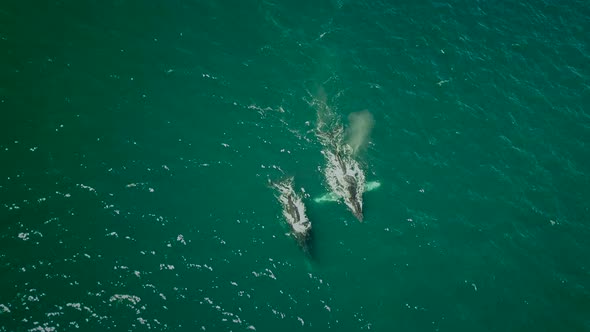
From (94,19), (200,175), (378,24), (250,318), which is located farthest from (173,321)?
(378,24)

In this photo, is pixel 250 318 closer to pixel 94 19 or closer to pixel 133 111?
pixel 133 111

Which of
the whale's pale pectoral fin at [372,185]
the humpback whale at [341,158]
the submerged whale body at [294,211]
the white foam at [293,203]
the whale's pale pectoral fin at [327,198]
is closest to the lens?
the submerged whale body at [294,211]

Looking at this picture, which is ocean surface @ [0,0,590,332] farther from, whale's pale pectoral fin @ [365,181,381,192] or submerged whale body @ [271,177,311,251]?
submerged whale body @ [271,177,311,251]

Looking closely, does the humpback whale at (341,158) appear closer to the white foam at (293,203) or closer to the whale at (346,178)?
the whale at (346,178)

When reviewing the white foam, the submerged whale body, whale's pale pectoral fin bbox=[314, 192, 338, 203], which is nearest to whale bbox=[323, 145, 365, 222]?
whale's pale pectoral fin bbox=[314, 192, 338, 203]

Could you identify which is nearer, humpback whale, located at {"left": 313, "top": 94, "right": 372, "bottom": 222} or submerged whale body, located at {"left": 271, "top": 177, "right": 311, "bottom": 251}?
submerged whale body, located at {"left": 271, "top": 177, "right": 311, "bottom": 251}

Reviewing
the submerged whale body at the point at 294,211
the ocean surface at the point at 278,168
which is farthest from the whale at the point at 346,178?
the submerged whale body at the point at 294,211
